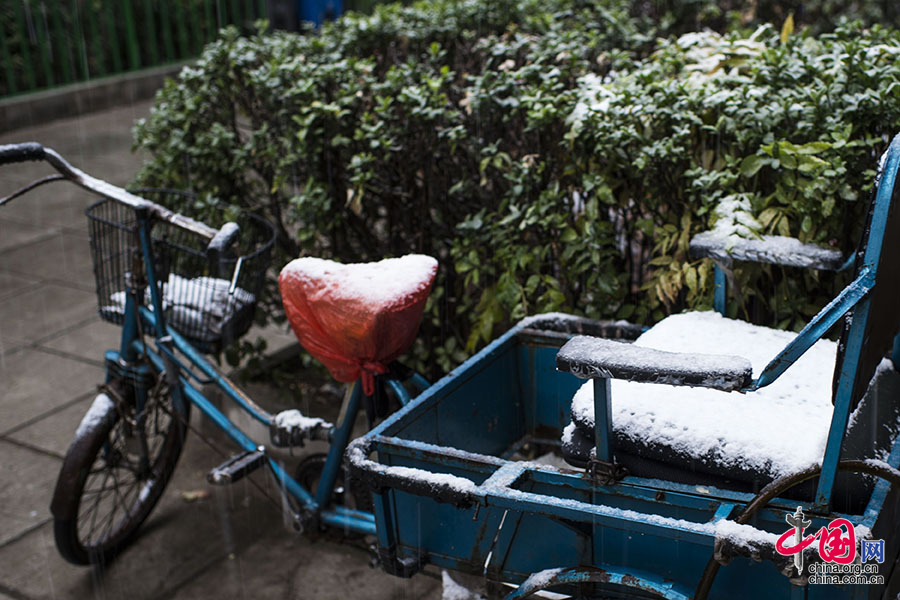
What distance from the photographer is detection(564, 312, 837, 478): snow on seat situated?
218 cm

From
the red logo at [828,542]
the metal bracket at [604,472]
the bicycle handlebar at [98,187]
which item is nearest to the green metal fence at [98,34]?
the bicycle handlebar at [98,187]

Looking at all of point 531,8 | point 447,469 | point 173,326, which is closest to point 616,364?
point 447,469

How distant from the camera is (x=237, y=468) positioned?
11.3 feet

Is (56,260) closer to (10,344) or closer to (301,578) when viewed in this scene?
(10,344)

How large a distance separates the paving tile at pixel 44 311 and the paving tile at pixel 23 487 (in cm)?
138

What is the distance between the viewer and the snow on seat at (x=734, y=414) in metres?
2.18

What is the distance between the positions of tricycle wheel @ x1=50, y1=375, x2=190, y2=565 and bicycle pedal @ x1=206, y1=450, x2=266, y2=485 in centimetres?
39

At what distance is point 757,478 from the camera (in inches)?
86.5

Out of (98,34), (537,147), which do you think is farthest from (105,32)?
(537,147)

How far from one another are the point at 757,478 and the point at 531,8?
3.61 m

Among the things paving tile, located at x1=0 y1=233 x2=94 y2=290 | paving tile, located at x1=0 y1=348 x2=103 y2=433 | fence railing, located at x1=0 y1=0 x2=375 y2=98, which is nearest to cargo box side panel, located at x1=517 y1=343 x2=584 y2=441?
paving tile, located at x1=0 y1=348 x2=103 y2=433

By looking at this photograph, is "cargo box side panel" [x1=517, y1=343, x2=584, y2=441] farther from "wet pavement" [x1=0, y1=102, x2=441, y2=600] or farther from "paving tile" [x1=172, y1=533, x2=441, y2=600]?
"paving tile" [x1=172, y1=533, x2=441, y2=600]

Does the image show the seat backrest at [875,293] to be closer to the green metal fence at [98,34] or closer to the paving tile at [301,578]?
the paving tile at [301,578]

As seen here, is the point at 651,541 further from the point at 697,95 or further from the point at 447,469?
the point at 697,95
